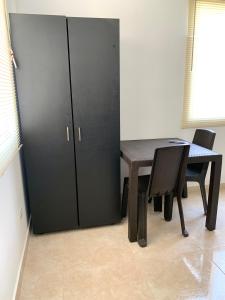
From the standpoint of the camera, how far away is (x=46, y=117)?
2148 millimetres

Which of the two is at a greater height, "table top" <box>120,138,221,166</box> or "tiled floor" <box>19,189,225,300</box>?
"table top" <box>120,138,221,166</box>

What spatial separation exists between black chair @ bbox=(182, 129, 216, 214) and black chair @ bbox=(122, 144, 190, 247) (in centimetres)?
40

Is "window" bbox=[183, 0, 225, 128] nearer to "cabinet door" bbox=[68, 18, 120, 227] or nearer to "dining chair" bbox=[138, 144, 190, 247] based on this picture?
"dining chair" bbox=[138, 144, 190, 247]

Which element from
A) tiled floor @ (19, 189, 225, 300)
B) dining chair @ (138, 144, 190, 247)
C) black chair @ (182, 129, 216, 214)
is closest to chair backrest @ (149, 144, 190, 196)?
dining chair @ (138, 144, 190, 247)

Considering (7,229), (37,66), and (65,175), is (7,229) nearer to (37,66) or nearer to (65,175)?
(65,175)

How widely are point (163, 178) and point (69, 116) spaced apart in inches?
40.7

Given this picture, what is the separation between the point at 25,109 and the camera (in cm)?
210

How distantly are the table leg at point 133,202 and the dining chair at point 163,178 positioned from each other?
1.9 inches

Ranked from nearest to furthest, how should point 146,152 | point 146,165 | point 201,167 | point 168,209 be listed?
point 146,165, point 146,152, point 168,209, point 201,167

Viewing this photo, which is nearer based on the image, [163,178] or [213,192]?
[163,178]

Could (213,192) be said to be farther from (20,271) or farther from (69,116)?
(20,271)

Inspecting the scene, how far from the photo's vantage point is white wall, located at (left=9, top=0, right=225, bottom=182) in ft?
8.40

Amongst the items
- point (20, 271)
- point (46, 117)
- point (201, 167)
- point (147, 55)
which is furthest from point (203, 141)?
point (20, 271)

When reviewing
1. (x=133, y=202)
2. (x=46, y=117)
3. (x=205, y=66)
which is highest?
(x=205, y=66)
